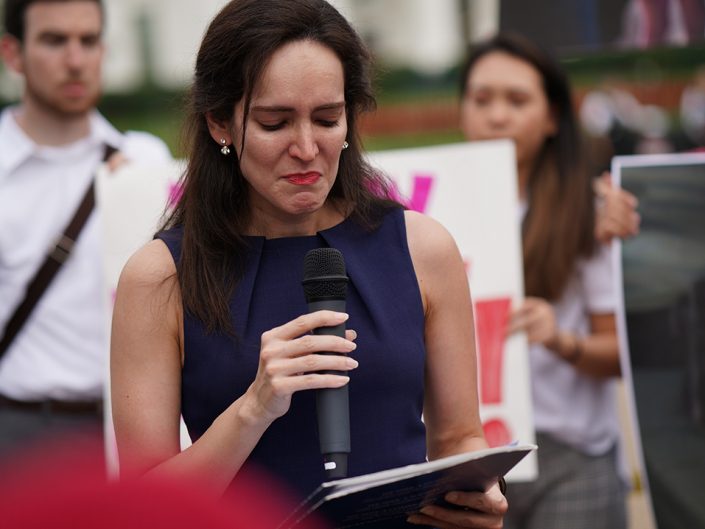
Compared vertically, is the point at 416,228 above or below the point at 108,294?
above

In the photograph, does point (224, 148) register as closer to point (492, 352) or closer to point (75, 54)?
point (492, 352)

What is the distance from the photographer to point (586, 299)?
418 centimetres

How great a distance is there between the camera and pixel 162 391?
222 centimetres

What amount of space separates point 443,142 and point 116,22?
2.70 metres

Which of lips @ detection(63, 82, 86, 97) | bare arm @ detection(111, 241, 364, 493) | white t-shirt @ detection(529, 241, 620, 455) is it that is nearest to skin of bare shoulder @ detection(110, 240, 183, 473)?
bare arm @ detection(111, 241, 364, 493)

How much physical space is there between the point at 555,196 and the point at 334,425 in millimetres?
2404

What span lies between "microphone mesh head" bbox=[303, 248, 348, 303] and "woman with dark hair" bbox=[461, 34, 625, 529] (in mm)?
1939

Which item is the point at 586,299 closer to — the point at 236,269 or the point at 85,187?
the point at 85,187

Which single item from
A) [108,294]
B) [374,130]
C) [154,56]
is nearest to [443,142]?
[374,130]

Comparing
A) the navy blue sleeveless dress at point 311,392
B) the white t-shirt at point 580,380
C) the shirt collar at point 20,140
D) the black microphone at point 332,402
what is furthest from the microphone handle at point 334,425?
the shirt collar at point 20,140

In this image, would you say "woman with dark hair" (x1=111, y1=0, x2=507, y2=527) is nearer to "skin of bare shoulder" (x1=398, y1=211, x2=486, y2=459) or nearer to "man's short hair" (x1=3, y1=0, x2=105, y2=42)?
"skin of bare shoulder" (x1=398, y1=211, x2=486, y2=459)

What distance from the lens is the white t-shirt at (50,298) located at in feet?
13.5

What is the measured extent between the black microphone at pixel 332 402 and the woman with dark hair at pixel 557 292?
1973mm

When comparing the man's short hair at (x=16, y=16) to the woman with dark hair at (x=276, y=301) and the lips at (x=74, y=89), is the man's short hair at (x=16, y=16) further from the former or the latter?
the woman with dark hair at (x=276, y=301)
